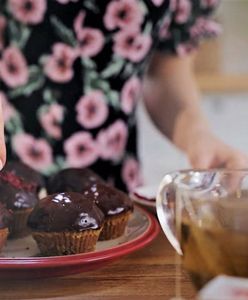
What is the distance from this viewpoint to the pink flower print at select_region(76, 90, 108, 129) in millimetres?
1229

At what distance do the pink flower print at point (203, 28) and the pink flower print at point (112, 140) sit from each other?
24 centimetres

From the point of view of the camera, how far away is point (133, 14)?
121 centimetres

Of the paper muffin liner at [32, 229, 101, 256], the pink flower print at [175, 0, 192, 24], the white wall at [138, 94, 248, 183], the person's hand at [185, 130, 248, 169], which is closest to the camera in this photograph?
the paper muffin liner at [32, 229, 101, 256]

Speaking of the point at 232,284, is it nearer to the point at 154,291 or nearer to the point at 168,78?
the point at 154,291

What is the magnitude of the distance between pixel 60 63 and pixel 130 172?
0.25 meters

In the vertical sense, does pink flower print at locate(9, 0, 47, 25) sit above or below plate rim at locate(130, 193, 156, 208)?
above

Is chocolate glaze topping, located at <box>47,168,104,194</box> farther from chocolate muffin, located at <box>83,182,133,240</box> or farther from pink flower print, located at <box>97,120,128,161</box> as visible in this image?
pink flower print, located at <box>97,120,128,161</box>

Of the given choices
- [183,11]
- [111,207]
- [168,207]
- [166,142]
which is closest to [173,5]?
[183,11]

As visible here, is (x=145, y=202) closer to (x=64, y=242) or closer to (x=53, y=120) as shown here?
(x=64, y=242)

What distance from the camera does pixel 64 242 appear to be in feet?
2.30

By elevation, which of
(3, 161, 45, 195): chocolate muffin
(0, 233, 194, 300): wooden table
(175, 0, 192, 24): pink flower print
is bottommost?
(0, 233, 194, 300): wooden table

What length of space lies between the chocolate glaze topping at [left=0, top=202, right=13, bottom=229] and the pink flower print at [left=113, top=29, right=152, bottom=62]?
0.54m

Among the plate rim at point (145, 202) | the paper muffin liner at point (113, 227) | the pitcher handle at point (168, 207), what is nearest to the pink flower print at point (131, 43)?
the plate rim at point (145, 202)

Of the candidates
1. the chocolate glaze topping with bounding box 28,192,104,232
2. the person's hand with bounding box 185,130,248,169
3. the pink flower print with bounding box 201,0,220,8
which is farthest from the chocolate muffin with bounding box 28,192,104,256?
the pink flower print with bounding box 201,0,220,8
